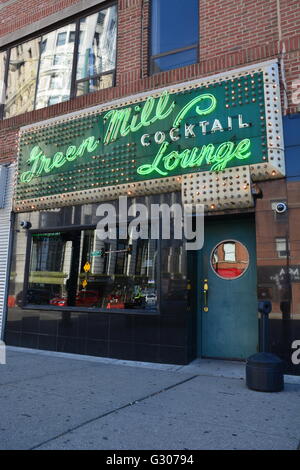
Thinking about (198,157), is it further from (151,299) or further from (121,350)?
(121,350)

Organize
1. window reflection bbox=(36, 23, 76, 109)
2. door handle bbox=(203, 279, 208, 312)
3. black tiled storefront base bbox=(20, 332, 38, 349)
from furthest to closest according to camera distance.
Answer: window reflection bbox=(36, 23, 76, 109)
black tiled storefront base bbox=(20, 332, 38, 349)
door handle bbox=(203, 279, 208, 312)

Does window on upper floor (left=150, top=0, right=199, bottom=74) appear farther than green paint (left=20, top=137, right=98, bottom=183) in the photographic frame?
No

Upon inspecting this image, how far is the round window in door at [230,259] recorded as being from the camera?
7.28 m

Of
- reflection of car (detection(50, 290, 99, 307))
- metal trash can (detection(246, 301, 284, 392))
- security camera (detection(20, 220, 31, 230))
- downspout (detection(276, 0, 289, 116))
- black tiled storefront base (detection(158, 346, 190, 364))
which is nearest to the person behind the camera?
metal trash can (detection(246, 301, 284, 392))

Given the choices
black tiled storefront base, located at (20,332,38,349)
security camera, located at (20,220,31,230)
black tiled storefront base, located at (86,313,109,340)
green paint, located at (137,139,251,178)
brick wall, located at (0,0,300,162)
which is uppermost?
brick wall, located at (0,0,300,162)

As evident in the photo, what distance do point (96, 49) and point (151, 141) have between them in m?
3.57

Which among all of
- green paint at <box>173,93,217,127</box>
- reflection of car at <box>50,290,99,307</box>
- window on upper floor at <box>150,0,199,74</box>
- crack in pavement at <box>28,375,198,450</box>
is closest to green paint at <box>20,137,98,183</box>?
green paint at <box>173,93,217,127</box>

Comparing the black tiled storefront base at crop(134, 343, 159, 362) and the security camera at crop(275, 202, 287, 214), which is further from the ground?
the security camera at crop(275, 202, 287, 214)

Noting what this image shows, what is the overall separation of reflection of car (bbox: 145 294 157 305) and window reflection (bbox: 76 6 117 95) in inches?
203

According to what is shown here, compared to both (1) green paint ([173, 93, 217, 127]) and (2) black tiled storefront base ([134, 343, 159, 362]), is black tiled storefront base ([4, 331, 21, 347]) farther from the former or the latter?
(1) green paint ([173, 93, 217, 127])

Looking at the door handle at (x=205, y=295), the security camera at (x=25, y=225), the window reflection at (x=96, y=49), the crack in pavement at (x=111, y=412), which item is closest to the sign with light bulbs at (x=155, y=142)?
the security camera at (x=25, y=225)

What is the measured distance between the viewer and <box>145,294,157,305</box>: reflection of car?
740 centimetres

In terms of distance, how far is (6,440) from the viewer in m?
3.46
